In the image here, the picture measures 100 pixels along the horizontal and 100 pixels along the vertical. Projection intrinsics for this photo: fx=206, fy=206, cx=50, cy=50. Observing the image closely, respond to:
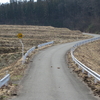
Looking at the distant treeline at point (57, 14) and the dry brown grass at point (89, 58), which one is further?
the distant treeline at point (57, 14)

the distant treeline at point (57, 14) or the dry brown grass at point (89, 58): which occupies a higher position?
the distant treeline at point (57, 14)

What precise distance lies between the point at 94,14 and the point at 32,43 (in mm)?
69618

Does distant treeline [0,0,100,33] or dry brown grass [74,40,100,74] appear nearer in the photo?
dry brown grass [74,40,100,74]

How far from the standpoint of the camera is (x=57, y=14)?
123938 millimetres

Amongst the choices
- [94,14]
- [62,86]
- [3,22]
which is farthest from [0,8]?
[62,86]

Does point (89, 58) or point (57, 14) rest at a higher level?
point (57, 14)

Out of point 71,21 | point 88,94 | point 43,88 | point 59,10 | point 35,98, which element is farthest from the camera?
point 59,10

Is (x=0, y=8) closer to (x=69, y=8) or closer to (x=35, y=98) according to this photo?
(x=69, y=8)

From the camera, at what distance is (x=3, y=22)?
130 metres

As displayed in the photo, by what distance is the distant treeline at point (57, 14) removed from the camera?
351 feet

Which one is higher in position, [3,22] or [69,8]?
[69,8]

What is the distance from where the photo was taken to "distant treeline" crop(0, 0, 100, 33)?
107 metres

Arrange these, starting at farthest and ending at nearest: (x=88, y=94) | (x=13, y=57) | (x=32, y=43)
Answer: (x=32, y=43) < (x=13, y=57) < (x=88, y=94)

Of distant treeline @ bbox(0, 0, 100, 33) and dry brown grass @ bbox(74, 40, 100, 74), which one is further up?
distant treeline @ bbox(0, 0, 100, 33)
